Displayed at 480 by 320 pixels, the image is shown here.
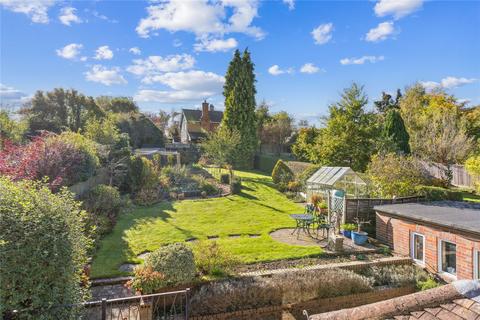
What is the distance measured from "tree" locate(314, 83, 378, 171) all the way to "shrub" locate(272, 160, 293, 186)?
3.13 meters

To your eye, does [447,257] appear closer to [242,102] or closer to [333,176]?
[333,176]

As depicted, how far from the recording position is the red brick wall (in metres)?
9.39

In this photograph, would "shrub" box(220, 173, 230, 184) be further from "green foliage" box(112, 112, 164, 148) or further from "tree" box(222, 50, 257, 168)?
"green foliage" box(112, 112, 164, 148)

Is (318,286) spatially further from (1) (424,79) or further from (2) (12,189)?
(1) (424,79)

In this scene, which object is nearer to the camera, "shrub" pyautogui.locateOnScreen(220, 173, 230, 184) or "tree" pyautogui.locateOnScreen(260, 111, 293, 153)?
"shrub" pyautogui.locateOnScreen(220, 173, 230, 184)

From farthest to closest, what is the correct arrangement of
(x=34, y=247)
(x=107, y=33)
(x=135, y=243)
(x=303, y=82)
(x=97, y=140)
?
(x=303, y=82) → (x=97, y=140) → (x=107, y=33) → (x=135, y=243) → (x=34, y=247)

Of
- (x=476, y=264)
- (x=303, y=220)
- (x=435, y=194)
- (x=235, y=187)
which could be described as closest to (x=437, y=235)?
(x=476, y=264)

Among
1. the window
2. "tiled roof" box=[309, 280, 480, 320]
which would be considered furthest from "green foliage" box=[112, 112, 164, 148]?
"tiled roof" box=[309, 280, 480, 320]

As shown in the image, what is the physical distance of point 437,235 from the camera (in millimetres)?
10508

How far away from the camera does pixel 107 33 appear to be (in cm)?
1365

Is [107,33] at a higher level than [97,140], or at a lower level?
higher

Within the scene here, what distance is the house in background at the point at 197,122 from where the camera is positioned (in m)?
45.7

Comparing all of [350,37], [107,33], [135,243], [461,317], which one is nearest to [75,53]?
[107,33]

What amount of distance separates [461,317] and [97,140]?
80.2 feet
